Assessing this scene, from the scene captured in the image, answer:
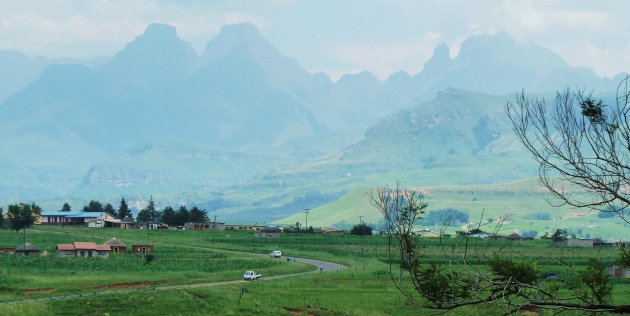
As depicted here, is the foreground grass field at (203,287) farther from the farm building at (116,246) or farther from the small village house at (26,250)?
the farm building at (116,246)

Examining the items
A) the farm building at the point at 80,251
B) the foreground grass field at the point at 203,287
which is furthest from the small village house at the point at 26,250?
the foreground grass field at the point at 203,287

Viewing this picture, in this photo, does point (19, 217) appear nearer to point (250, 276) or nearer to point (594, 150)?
point (250, 276)

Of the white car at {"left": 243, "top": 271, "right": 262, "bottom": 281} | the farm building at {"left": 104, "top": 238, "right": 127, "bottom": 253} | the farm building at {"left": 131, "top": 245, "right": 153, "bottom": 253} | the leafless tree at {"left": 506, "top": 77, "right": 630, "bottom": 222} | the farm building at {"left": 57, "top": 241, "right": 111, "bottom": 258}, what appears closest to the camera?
the leafless tree at {"left": 506, "top": 77, "right": 630, "bottom": 222}

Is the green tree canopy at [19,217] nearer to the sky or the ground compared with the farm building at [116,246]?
nearer to the sky

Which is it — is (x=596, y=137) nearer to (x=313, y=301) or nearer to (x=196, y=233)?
(x=313, y=301)

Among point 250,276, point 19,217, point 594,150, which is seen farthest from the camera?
point 19,217

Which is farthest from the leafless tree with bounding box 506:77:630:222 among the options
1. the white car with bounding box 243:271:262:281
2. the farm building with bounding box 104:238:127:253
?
the farm building with bounding box 104:238:127:253

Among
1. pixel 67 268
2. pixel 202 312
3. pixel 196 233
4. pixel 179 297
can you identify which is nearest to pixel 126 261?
pixel 67 268

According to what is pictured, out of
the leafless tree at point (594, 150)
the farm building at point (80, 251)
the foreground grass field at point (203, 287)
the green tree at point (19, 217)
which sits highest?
the green tree at point (19, 217)

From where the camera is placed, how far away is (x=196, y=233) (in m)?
196

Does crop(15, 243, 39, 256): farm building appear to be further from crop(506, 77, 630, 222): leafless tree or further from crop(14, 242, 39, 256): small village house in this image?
crop(506, 77, 630, 222): leafless tree

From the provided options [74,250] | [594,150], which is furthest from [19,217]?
[594,150]

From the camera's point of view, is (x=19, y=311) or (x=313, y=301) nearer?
(x=19, y=311)

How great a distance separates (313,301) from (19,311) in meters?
22.1
